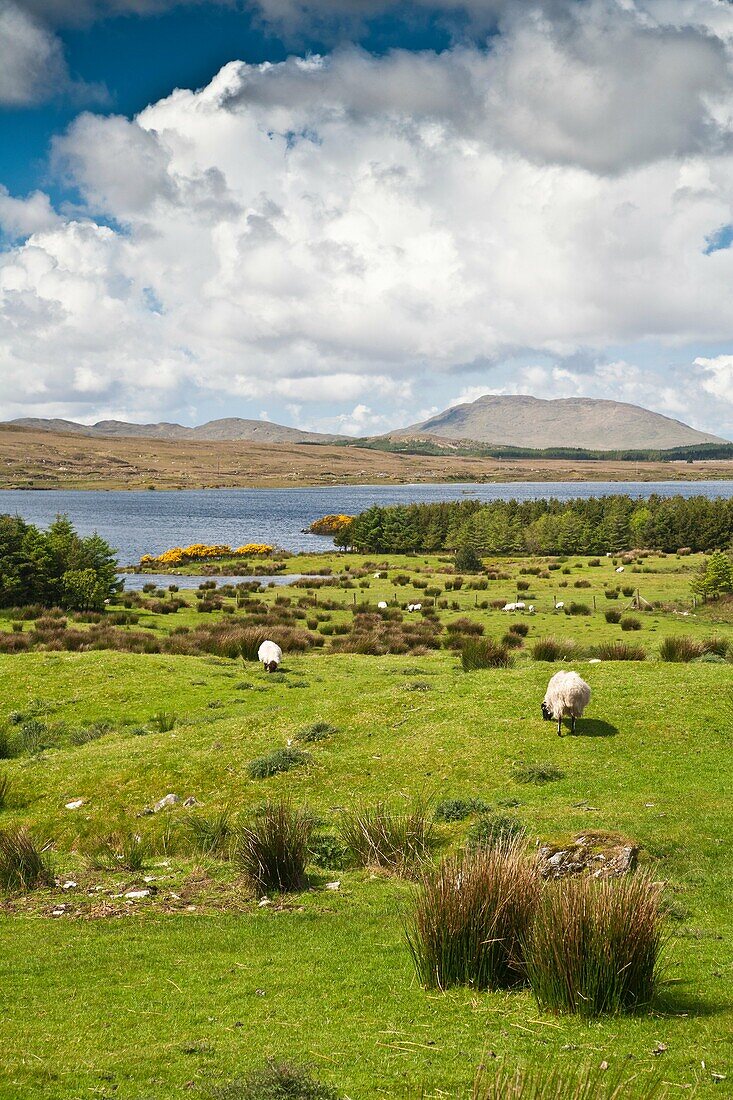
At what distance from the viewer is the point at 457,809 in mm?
13055

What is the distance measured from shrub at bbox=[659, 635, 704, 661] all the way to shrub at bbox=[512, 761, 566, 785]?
11.8 metres

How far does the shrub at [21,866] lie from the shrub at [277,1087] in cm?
679

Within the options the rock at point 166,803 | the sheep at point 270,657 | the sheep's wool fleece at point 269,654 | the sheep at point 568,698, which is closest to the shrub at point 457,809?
the sheep at point 568,698

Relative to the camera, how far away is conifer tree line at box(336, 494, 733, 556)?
3649 inches

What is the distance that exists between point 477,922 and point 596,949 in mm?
1034

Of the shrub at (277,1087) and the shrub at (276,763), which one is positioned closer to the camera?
the shrub at (277,1087)

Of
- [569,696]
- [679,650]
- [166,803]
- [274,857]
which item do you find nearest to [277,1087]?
[274,857]

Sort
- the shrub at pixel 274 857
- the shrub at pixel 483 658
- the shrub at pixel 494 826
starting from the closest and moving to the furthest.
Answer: the shrub at pixel 274 857 < the shrub at pixel 494 826 < the shrub at pixel 483 658

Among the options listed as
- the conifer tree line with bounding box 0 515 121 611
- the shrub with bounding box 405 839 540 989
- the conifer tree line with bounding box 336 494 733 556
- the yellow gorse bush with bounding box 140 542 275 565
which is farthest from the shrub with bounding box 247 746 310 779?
the conifer tree line with bounding box 336 494 733 556

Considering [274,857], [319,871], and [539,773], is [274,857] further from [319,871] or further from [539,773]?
[539,773]

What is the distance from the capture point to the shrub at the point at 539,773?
1431 centimetres

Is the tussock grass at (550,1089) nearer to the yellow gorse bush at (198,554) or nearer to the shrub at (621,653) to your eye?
the shrub at (621,653)

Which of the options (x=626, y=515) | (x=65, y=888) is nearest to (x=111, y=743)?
(x=65, y=888)

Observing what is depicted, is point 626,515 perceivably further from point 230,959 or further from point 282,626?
point 230,959
